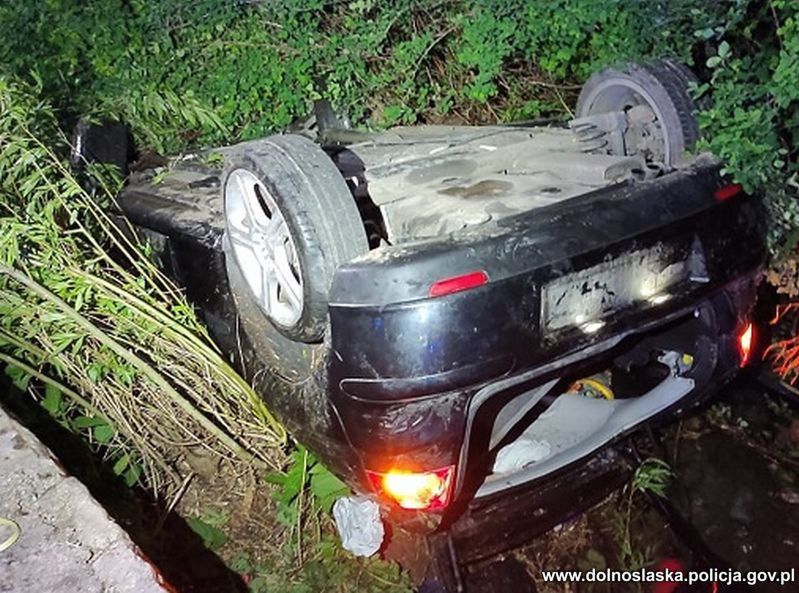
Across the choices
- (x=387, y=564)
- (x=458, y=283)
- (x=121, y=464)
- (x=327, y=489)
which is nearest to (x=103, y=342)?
(x=121, y=464)

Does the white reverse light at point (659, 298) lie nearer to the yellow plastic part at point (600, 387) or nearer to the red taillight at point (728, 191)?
the red taillight at point (728, 191)

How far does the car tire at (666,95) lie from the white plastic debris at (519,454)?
3.96 ft

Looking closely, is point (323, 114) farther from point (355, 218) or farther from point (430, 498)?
point (430, 498)

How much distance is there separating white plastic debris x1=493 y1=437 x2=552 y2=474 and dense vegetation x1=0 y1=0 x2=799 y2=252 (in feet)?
8.71

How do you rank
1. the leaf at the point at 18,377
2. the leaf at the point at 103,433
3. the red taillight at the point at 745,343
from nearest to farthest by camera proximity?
the red taillight at the point at 745,343 → the leaf at the point at 18,377 → the leaf at the point at 103,433

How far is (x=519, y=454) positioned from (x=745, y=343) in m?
1.00

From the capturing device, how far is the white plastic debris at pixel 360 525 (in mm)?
2625

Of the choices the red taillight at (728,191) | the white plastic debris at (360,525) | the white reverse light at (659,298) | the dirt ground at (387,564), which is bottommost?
the dirt ground at (387,564)

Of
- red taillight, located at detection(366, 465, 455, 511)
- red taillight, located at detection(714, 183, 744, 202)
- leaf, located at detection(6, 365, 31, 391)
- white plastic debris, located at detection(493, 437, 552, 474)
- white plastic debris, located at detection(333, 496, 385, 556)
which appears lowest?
white plastic debris, located at detection(333, 496, 385, 556)

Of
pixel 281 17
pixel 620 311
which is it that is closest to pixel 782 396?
pixel 620 311

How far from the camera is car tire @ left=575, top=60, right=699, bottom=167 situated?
281 cm

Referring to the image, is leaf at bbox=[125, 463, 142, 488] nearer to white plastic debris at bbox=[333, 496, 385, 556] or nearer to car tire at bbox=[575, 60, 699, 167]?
white plastic debris at bbox=[333, 496, 385, 556]

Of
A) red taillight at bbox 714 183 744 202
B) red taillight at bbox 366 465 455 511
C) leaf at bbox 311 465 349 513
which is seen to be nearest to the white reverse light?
red taillight at bbox 714 183 744 202

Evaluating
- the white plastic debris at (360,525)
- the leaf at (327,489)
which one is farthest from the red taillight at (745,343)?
the leaf at (327,489)
